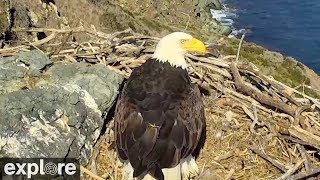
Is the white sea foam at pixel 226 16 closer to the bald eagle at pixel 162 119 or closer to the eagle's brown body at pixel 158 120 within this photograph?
the bald eagle at pixel 162 119

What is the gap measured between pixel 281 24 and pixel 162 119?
48816mm

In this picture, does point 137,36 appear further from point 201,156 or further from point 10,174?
point 10,174

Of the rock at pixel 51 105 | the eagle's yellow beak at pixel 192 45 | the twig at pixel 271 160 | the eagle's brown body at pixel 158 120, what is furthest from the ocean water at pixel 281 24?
the rock at pixel 51 105

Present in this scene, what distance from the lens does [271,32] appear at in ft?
170

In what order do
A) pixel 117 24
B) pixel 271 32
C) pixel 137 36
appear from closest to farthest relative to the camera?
pixel 137 36 → pixel 117 24 → pixel 271 32

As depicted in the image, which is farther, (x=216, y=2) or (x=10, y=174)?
(x=216, y=2)

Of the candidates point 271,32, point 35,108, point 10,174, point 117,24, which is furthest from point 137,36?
point 271,32

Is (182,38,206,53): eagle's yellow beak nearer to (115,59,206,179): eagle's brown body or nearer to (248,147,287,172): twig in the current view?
(115,59,206,179): eagle's brown body

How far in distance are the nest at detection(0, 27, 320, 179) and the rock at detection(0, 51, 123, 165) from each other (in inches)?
12.6

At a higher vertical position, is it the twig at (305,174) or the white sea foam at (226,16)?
the twig at (305,174)

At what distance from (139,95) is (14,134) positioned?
126 cm
